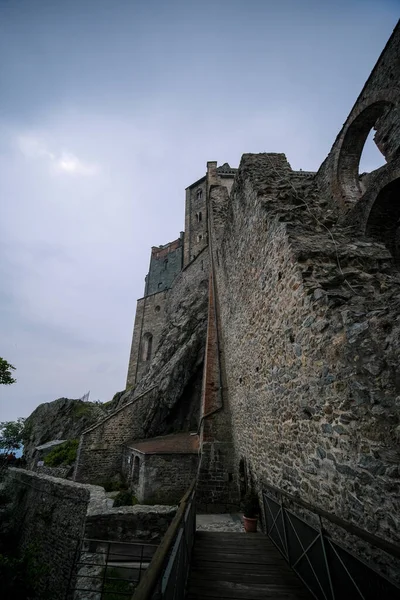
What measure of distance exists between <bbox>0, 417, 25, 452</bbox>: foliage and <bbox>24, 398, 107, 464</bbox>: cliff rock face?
2.24 metres

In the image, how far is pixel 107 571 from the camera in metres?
5.03

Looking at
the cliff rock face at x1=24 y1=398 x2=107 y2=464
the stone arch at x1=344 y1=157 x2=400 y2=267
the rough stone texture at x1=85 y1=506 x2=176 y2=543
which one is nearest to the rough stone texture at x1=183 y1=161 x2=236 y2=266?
the cliff rock face at x1=24 y1=398 x2=107 y2=464

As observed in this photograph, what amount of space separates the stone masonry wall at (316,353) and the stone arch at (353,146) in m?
Answer: 4.31

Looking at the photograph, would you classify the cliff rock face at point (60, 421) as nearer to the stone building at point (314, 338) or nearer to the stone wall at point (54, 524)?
the stone building at point (314, 338)

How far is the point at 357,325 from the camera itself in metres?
2.63

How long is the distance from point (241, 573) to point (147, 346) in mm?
25070

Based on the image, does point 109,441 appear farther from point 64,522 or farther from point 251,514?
point 251,514

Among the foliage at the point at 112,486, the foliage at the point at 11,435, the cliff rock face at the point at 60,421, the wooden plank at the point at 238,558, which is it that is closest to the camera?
the wooden plank at the point at 238,558

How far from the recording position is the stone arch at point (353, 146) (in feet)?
27.8

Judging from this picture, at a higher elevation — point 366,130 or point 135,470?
point 366,130

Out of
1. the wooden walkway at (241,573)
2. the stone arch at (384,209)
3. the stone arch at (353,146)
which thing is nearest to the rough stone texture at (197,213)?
the stone arch at (353,146)

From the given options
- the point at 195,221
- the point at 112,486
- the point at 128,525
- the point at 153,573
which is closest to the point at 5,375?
the point at 112,486

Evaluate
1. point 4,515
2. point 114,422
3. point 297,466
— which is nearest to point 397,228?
point 297,466

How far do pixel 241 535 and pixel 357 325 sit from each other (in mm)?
4930
